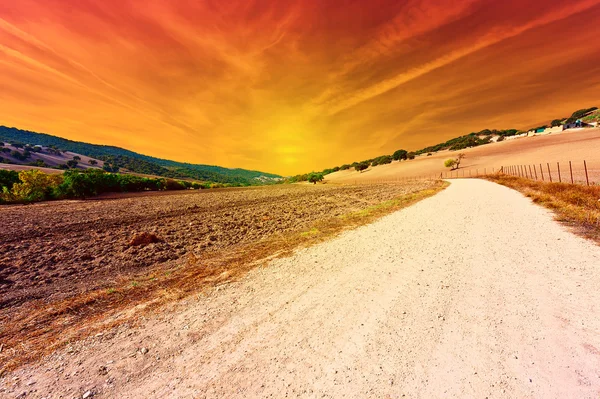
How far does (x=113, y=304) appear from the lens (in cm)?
643

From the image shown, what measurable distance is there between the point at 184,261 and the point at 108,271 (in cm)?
290

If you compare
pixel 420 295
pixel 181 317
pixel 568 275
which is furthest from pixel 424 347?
pixel 568 275

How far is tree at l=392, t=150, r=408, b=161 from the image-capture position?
151m

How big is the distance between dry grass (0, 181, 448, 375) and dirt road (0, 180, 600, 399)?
662 millimetres

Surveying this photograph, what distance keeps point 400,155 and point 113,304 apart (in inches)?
6662

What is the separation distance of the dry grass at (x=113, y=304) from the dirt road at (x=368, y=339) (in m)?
0.66

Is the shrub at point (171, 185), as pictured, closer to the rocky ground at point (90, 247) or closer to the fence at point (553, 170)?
the rocky ground at point (90, 247)

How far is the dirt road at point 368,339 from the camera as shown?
138 inches

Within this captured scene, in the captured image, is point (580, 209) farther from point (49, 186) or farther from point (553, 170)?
point (49, 186)

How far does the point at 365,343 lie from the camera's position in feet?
14.3

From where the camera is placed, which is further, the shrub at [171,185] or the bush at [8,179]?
the shrub at [171,185]

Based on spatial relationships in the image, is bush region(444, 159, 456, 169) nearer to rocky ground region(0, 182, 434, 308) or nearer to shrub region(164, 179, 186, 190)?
rocky ground region(0, 182, 434, 308)

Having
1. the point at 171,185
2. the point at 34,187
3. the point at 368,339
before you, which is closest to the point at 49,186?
the point at 34,187

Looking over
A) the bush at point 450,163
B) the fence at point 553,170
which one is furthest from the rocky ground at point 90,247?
the bush at point 450,163
